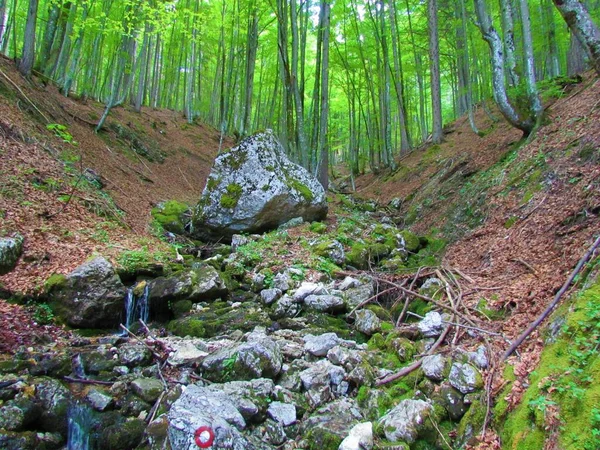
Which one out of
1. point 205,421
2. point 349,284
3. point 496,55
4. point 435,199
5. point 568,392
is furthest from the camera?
point 435,199

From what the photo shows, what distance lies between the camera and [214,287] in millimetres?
6699

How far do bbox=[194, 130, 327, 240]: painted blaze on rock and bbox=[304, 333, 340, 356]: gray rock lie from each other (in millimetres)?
4994

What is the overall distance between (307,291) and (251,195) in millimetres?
3771

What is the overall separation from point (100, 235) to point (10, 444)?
4.72 m

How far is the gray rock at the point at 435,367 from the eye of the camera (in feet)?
12.0

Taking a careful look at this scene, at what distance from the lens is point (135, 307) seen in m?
6.16

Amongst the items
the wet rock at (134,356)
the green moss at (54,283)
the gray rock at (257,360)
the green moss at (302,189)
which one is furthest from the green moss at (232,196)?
the gray rock at (257,360)

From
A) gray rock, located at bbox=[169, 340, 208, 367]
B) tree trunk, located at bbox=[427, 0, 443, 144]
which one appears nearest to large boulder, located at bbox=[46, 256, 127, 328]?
gray rock, located at bbox=[169, 340, 208, 367]

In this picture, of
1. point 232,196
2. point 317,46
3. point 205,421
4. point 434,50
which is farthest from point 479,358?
point 434,50

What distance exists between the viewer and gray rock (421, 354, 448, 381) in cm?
366

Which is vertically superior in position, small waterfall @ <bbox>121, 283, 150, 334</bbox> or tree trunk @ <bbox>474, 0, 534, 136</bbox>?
tree trunk @ <bbox>474, 0, 534, 136</bbox>

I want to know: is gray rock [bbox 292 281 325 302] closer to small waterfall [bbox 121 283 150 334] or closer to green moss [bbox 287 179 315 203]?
small waterfall [bbox 121 283 150 334]

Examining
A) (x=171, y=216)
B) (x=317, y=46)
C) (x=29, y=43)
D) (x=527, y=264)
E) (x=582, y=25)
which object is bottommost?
(x=527, y=264)

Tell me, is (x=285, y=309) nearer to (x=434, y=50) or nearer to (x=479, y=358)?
(x=479, y=358)
